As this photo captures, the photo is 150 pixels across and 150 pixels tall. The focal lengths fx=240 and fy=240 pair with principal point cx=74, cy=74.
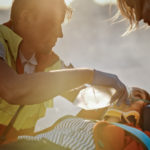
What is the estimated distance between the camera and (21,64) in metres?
1.84

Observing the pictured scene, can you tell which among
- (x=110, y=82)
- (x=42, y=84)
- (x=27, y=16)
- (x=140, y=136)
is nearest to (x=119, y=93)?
(x=110, y=82)

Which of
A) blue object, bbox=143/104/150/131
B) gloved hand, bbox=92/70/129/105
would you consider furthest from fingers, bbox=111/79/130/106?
blue object, bbox=143/104/150/131

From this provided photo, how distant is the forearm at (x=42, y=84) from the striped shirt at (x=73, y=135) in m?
0.24

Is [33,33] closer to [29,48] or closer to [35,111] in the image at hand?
[29,48]

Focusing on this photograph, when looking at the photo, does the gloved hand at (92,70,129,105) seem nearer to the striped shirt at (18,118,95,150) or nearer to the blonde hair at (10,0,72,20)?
the striped shirt at (18,118,95,150)

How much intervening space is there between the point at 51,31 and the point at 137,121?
878 millimetres

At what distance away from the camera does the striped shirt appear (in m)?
1.16

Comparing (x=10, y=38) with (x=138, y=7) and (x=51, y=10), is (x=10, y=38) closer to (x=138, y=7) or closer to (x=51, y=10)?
(x=51, y=10)

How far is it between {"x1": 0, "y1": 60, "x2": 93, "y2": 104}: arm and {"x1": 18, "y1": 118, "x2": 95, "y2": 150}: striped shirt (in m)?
0.24

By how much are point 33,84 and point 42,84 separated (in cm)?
4

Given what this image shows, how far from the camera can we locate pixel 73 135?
1229 millimetres

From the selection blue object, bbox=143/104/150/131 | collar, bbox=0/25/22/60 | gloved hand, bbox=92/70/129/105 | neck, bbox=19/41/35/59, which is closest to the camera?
gloved hand, bbox=92/70/129/105

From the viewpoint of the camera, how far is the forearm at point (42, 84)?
1036 mm

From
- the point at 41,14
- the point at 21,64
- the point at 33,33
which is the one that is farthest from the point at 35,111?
the point at 41,14
